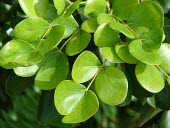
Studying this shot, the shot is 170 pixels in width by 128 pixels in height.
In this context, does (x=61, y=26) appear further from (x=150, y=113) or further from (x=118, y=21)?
(x=150, y=113)

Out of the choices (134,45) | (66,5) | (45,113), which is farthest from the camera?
(45,113)

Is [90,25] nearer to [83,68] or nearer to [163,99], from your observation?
[83,68]

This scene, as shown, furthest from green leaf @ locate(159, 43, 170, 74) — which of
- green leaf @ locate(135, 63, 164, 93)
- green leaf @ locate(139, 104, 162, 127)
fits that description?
green leaf @ locate(139, 104, 162, 127)

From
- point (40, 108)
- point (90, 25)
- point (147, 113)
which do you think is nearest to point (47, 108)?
point (40, 108)

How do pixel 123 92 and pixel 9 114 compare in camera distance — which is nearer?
pixel 123 92

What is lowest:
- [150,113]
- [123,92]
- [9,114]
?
[9,114]

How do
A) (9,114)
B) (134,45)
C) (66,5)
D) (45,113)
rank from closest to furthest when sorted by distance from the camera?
(134,45) < (66,5) < (45,113) < (9,114)

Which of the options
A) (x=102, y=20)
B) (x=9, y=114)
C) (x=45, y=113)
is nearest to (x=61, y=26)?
(x=102, y=20)
